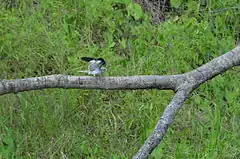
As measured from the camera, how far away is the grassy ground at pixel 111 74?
286 centimetres

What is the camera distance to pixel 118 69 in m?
3.29

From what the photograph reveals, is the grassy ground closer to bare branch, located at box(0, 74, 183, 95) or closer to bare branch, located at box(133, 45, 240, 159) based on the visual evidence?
bare branch, located at box(133, 45, 240, 159)

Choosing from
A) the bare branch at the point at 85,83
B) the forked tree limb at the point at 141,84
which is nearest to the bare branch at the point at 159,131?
the forked tree limb at the point at 141,84

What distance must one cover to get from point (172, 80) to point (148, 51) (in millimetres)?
1615

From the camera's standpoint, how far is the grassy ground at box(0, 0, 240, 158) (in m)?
2.86

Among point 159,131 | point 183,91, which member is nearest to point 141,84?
point 183,91

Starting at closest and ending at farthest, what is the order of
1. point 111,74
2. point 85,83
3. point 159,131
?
point 159,131 → point 85,83 → point 111,74

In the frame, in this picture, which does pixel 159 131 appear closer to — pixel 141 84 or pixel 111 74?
pixel 141 84

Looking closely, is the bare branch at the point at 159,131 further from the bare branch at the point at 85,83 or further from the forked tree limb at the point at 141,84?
the bare branch at the point at 85,83

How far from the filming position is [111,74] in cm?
328

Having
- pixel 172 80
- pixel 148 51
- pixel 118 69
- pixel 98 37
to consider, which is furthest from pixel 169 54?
pixel 172 80

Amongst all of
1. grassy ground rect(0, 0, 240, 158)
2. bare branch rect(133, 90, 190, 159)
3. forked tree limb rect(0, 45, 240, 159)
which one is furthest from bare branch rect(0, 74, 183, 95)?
grassy ground rect(0, 0, 240, 158)

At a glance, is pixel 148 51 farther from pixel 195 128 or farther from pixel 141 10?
pixel 195 128

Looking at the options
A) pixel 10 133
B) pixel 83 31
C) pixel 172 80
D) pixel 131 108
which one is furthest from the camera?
pixel 83 31
